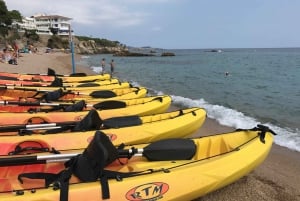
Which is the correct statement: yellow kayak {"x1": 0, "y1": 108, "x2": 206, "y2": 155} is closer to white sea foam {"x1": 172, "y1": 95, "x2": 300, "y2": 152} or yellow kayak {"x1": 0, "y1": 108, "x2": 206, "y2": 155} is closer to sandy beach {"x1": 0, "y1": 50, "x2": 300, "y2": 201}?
sandy beach {"x1": 0, "y1": 50, "x2": 300, "y2": 201}

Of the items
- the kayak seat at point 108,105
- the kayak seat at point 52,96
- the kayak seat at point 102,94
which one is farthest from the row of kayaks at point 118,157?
the kayak seat at point 102,94

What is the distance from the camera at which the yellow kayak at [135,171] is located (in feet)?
11.6

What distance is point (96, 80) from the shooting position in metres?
12.9

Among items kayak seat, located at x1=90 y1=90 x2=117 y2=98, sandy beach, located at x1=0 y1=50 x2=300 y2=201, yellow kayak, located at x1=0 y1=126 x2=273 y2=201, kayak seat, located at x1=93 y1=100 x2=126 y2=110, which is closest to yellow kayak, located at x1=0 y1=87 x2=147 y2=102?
kayak seat, located at x1=90 y1=90 x2=117 y2=98

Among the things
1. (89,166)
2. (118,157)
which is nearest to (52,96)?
(118,157)

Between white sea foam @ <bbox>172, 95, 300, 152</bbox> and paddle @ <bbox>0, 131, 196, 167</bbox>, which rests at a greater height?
paddle @ <bbox>0, 131, 196, 167</bbox>

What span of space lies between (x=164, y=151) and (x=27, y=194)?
2.04 meters

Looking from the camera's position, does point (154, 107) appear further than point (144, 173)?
Yes

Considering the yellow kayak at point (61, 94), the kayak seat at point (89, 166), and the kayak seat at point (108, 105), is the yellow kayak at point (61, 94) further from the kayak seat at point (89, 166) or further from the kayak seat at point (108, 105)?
the kayak seat at point (89, 166)

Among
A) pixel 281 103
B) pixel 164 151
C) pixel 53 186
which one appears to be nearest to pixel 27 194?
pixel 53 186

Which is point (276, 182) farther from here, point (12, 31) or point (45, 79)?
point (12, 31)

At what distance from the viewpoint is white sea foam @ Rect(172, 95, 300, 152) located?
28.1ft

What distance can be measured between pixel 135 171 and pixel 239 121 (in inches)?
285

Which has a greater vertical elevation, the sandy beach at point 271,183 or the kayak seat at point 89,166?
the kayak seat at point 89,166
